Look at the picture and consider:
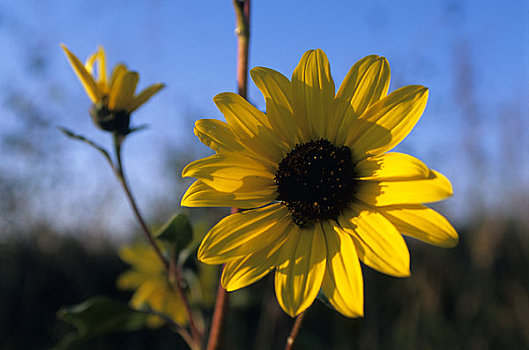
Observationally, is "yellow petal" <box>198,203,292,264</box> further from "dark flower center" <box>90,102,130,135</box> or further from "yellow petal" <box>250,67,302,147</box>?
"dark flower center" <box>90,102,130,135</box>

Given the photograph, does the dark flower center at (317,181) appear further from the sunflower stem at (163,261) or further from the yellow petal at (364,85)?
the sunflower stem at (163,261)

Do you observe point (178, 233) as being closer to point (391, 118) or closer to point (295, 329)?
point (295, 329)

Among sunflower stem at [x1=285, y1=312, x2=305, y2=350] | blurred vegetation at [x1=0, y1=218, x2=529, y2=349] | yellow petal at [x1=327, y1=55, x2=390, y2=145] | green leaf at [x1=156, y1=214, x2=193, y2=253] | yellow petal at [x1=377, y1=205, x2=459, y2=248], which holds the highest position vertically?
yellow petal at [x1=327, y1=55, x2=390, y2=145]

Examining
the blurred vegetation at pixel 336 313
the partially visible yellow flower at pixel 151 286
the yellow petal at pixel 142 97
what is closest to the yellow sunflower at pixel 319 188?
the yellow petal at pixel 142 97

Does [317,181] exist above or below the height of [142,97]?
below

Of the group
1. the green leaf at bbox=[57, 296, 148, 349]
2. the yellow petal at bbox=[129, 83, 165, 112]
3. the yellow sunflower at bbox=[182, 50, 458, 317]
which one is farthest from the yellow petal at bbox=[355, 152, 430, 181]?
the green leaf at bbox=[57, 296, 148, 349]

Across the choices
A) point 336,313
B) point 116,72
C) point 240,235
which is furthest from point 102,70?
point 336,313

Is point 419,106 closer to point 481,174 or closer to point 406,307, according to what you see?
point 406,307
